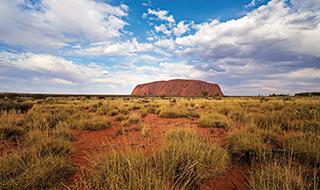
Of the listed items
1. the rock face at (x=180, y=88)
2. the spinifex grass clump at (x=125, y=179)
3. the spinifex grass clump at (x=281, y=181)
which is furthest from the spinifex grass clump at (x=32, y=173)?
the rock face at (x=180, y=88)

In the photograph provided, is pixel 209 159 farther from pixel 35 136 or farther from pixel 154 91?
pixel 154 91

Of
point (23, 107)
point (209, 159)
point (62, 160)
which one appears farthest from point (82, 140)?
point (23, 107)

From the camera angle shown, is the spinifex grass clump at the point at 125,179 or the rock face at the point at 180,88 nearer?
the spinifex grass clump at the point at 125,179

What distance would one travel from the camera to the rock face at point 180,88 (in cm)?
10962

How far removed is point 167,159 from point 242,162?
1598 millimetres

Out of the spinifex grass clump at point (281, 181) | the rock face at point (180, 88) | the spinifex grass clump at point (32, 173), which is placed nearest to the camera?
the spinifex grass clump at point (281, 181)

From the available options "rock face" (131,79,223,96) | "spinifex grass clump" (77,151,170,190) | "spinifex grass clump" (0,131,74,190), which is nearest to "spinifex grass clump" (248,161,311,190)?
"spinifex grass clump" (77,151,170,190)

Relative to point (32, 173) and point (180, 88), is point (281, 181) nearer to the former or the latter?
point (32, 173)

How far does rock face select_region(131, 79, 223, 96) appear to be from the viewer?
109625 millimetres

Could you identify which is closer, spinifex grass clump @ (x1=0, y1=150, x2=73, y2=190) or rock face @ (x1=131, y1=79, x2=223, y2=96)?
spinifex grass clump @ (x1=0, y1=150, x2=73, y2=190)

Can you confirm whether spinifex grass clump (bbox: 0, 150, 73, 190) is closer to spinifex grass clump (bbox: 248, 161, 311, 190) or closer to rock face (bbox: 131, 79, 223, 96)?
spinifex grass clump (bbox: 248, 161, 311, 190)

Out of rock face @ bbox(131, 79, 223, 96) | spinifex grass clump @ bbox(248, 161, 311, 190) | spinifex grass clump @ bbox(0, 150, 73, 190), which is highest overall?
rock face @ bbox(131, 79, 223, 96)

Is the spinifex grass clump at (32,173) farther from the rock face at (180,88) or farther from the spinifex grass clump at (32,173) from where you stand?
the rock face at (180,88)

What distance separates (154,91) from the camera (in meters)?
123
